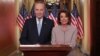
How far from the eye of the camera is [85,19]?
6844 mm

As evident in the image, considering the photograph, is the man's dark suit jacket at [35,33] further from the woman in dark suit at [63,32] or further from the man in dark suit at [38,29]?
the woman in dark suit at [63,32]

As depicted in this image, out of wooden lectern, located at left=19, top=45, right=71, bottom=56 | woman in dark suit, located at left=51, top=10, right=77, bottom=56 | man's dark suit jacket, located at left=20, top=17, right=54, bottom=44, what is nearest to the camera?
wooden lectern, located at left=19, top=45, right=71, bottom=56

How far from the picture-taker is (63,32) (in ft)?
9.13

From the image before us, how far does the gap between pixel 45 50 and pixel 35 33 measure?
0.74 m

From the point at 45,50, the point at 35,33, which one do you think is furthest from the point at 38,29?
the point at 45,50

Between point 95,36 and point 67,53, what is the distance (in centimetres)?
337

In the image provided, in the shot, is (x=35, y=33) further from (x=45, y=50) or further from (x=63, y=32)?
(x=45, y=50)

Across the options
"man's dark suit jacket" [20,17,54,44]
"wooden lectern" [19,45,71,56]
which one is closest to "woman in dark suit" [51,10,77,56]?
"man's dark suit jacket" [20,17,54,44]

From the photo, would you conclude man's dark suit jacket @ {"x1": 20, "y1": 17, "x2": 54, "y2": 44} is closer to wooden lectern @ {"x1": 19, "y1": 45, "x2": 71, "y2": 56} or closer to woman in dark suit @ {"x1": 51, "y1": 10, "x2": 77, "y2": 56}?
woman in dark suit @ {"x1": 51, "y1": 10, "x2": 77, "y2": 56}

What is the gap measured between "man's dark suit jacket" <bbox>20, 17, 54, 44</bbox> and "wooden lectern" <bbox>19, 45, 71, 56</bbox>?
58cm

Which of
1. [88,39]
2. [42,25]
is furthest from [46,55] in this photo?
[88,39]

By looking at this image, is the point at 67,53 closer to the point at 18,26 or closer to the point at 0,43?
the point at 0,43

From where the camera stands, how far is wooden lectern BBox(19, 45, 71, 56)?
2162 millimetres

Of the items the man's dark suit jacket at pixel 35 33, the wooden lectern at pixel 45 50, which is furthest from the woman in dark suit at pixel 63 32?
the wooden lectern at pixel 45 50
